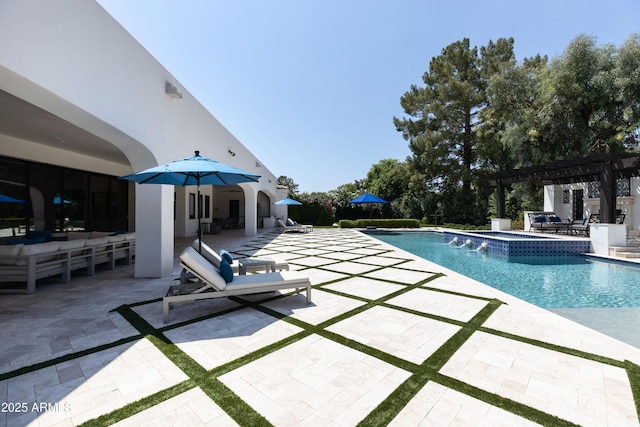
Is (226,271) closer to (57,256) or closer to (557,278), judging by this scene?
(57,256)

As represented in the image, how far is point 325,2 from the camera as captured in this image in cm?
1155

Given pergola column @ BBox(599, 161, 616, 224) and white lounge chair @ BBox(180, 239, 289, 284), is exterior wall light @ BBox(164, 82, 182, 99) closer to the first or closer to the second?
white lounge chair @ BBox(180, 239, 289, 284)

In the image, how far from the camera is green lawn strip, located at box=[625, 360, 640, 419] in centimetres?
227

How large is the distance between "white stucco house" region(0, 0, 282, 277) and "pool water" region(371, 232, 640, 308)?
7.96 meters

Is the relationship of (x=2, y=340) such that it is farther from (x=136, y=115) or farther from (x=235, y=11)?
(x=235, y=11)

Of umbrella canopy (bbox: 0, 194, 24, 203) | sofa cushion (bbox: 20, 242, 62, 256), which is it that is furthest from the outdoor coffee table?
umbrella canopy (bbox: 0, 194, 24, 203)

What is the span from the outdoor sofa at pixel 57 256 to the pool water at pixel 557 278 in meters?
9.32

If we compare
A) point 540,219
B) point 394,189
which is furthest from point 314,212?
point 540,219

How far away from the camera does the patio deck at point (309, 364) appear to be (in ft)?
7.06

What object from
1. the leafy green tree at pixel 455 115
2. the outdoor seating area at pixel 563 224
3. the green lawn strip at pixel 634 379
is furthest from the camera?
the leafy green tree at pixel 455 115

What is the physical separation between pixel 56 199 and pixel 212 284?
382 inches

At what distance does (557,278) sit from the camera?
277 inches

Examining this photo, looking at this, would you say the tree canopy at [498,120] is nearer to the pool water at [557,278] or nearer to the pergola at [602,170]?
the pergola at [602,170]

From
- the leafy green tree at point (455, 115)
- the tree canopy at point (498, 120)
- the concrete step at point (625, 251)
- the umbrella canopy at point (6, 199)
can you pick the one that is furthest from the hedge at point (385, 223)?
the umbrella canopy at point (6, 199)
